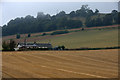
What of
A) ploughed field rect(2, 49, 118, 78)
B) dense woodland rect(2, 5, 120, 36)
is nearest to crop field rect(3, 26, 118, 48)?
dense woodland rect(2, 5, 120, 36)

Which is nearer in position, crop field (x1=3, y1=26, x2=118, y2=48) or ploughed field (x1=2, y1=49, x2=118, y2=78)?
ploughed field (x1=2, y1=49, x2=118, y2=78)

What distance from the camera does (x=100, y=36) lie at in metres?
71.4

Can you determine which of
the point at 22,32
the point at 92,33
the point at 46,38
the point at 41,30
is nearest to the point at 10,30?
the point at 22,32

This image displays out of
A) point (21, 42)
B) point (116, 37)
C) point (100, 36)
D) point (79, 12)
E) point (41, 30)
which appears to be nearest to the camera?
point (116, 37)

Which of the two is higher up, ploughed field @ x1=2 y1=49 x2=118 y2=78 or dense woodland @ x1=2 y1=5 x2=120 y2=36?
dense woodland @ x1=2 y1=5 x2=120 y2=36

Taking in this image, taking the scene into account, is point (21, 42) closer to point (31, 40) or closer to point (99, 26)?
point (31, 40)

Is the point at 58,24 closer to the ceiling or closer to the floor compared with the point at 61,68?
closer to the ceiling

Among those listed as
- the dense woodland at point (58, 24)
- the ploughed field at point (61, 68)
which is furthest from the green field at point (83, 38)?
the ploughed field at point (61, 68)

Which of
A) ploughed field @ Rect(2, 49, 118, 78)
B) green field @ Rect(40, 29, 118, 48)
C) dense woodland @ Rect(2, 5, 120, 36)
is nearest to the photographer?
ploughed field @ Rect(2, 49, 118, 78)

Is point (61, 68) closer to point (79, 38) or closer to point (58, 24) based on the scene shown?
point (79, 38)

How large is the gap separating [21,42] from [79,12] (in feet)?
193

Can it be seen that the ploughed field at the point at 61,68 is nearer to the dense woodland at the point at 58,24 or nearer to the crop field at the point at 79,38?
the crop field at the point at 79,38

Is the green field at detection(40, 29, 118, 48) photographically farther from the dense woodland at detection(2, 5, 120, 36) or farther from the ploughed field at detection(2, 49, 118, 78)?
the ploughed field at detection(2, 49, 118, 78)

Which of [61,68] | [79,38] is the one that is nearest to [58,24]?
[79,38]
